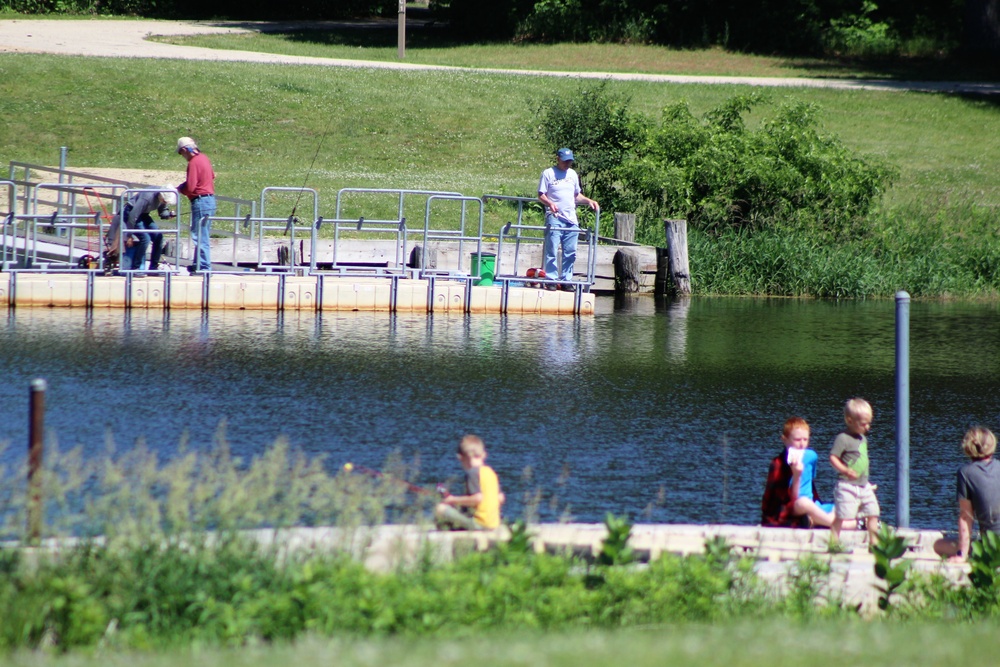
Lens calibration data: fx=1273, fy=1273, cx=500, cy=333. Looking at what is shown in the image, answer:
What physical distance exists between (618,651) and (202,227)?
1308 cm

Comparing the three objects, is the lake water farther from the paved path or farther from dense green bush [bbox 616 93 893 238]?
the paved path

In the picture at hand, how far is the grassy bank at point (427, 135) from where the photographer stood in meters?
22.5

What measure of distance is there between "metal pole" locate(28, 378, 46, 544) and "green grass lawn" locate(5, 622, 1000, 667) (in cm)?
97

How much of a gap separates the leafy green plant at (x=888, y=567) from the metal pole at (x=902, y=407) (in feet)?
3.72

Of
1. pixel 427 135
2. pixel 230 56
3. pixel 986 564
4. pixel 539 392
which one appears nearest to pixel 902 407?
pixel 986 564

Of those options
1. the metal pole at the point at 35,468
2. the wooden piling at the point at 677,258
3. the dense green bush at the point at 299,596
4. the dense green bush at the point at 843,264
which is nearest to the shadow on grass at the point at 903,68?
the dense green bush at the point at 843,264

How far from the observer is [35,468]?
6762 mm

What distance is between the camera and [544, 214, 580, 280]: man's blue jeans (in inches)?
703

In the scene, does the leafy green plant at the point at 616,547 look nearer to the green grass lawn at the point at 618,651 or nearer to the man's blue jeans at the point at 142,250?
the green grass lawn at the point at 618,651

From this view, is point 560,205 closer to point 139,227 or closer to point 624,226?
point 624,226

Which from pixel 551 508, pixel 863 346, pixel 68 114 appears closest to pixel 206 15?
pixel 68 114

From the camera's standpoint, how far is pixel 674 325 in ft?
56.7

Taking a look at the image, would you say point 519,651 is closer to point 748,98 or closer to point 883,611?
point 883,611

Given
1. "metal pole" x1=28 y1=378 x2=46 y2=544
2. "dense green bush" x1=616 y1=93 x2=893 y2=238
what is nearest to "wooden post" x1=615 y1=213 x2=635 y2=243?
"dense green bush" x1=616 y1=93 x2=893 y2=238
